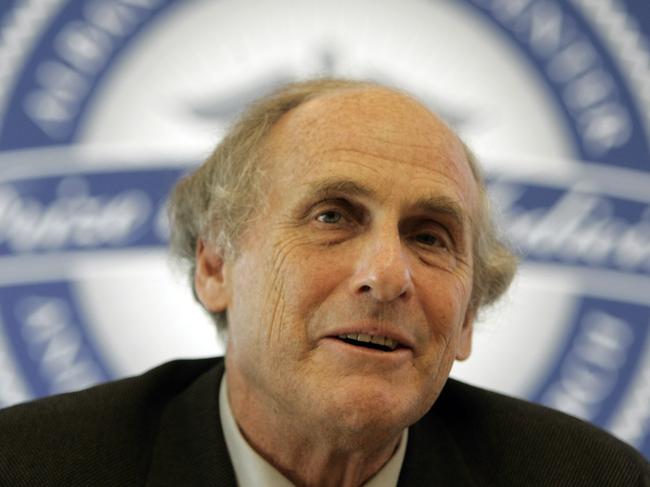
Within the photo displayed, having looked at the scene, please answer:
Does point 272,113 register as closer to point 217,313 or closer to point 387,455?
point 217,313

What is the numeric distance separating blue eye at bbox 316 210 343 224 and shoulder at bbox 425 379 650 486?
0.63 metres

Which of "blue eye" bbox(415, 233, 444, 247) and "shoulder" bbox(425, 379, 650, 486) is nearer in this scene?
"blue eye" bbox(415, 233, 444, 247)

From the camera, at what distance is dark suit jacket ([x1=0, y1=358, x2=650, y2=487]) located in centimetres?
152

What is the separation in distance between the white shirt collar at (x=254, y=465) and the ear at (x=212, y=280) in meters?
0.21

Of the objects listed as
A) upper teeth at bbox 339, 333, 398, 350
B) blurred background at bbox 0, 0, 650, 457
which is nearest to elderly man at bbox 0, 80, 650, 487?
upper teeth at bbox 339, 333, 398, 350

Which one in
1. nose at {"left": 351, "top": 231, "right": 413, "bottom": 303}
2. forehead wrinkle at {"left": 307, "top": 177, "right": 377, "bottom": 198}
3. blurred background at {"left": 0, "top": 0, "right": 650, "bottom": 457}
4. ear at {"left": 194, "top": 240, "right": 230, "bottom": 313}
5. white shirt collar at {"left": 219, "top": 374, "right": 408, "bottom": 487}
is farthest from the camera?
blurred background at {"left": 0, "top": 0, "right": 650, "bottom": 457}

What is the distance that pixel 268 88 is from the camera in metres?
2.66

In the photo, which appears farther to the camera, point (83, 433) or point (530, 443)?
point (530, 443)

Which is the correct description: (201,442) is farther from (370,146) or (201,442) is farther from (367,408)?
(370,146)

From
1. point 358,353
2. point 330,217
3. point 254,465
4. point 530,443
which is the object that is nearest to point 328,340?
point 358,353

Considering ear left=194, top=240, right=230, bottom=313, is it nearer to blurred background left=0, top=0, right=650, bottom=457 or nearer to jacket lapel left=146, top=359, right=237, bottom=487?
jacket lapel left=146, top=359, right=237, bottom=487

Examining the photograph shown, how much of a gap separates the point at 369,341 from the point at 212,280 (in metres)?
0.48

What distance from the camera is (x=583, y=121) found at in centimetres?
285

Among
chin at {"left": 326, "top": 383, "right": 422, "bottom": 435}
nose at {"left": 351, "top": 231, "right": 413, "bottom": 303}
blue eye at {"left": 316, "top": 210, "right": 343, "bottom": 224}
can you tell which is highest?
blue eye at {"left": 316, "top": 210, "right": 343, "bottom": 224}
